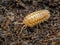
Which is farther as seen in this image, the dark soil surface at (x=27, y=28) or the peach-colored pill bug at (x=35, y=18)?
the peach-colored pill bug at (x=35, y=18)

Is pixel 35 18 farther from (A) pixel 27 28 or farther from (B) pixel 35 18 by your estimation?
(A) pixel 27 28

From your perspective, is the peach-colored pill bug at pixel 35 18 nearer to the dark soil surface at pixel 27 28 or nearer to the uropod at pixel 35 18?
the uropod at pixel 35 18

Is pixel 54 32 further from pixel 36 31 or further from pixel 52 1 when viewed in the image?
pixel 52 1

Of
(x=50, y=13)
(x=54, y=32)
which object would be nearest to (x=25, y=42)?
(x=54, y=32)

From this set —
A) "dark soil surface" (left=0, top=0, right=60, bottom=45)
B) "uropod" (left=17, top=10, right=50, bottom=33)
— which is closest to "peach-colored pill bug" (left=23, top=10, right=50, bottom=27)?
"uropod" (left=17, top=10, right=50, bottom=33)

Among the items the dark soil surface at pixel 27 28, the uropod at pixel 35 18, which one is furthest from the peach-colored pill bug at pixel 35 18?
the dark soil surface at pixel 27 28

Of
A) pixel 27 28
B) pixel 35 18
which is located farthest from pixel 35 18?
pixel 27 28

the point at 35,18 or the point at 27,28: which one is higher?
the point at 35,18
